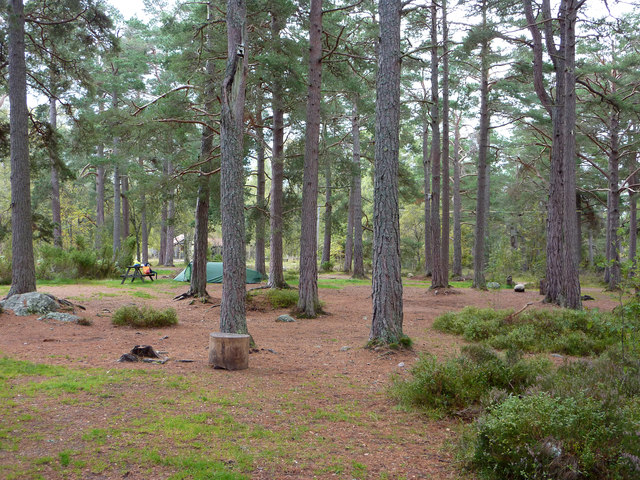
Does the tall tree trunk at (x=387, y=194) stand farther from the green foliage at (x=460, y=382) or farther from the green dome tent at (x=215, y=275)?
the green dome tent at (x=215, y=275)

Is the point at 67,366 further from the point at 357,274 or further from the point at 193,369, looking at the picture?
the point at 357,274

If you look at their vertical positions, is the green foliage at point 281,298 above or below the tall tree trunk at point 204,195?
below

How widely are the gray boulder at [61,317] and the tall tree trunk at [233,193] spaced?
405 cm

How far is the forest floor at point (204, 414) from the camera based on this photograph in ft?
10.4

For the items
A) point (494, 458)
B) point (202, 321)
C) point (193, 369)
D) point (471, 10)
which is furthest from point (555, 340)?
Answer: point (471, 10)

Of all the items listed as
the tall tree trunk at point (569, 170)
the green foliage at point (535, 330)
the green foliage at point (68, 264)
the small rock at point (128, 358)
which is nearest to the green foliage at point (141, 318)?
the small rock at point (128, 358)

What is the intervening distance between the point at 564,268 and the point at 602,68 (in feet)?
36.3

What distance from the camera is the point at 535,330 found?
8000mm

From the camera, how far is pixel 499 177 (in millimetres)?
37281

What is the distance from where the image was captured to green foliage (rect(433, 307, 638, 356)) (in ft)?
23.2

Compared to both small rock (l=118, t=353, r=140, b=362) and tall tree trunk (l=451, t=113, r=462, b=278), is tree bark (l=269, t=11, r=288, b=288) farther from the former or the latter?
tall tree trunk (l=451, t=113, r=462, b=278)

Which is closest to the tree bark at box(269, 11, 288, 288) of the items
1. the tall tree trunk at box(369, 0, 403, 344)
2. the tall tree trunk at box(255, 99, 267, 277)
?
the tall tree trunk at box(255, 99, 267, 277)

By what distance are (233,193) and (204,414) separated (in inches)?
133

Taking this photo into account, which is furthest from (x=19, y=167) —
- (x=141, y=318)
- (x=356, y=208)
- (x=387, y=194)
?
(x=356, y=208)
